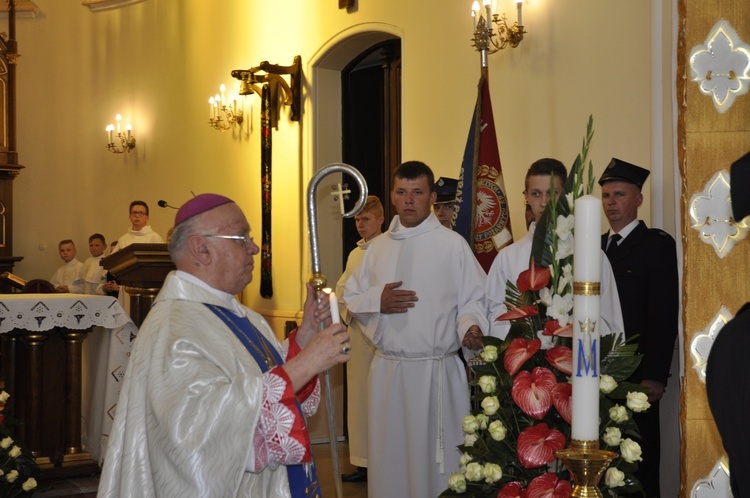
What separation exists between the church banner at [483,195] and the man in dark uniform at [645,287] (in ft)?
2.49

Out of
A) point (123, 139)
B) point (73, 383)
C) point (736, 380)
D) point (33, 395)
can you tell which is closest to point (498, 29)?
point (73, 383)

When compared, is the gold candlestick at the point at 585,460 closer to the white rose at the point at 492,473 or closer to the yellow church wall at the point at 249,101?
the white rose at the point at 492,473

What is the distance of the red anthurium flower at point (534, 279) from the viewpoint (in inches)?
107

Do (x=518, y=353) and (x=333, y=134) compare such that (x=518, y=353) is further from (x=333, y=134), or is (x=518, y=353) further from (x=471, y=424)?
(x=333, y=134)

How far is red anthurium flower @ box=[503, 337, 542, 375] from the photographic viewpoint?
268 cm

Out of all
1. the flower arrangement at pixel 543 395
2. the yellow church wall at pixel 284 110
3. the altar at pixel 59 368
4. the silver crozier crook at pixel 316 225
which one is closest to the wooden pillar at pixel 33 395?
the altar at pixel 59 368

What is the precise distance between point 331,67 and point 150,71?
4.14 m

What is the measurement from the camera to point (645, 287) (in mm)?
4762

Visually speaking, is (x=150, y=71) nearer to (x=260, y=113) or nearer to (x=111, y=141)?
(x=111, y=141)

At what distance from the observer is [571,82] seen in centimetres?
593

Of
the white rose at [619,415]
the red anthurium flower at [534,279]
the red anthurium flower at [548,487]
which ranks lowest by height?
the red anthurium flower at [548,487]

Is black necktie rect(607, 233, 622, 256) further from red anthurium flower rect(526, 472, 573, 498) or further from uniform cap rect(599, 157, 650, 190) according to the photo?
red anthurium flower rect(526, 472, 573, 498)

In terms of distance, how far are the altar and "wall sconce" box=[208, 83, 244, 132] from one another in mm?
4025

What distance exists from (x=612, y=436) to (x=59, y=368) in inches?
188
